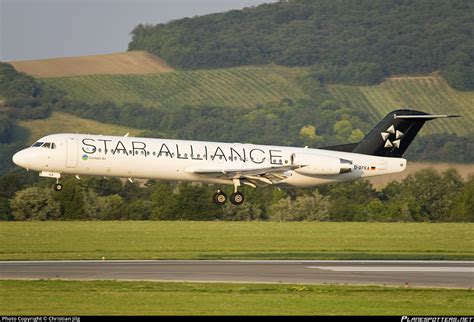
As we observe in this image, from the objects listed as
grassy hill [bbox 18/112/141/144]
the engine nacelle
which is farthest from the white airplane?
grassy hill [bbox 18/112/141/144]

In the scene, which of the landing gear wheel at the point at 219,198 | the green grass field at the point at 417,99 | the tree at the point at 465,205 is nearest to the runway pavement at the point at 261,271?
the landing gear wheel at the point at 219,198

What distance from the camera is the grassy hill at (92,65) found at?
471 feet

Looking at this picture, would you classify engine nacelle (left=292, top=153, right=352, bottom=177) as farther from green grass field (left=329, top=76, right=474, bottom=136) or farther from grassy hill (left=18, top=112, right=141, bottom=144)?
green grass field (left=329, top=76, right=474, bottom=136)

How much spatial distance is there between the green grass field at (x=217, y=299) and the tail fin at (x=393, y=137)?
19.4 meters

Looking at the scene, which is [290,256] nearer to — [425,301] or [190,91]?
[425,301]

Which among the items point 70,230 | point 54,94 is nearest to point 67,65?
→ point 54,94

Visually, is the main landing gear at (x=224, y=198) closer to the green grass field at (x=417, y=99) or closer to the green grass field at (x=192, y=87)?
the green grass field at (x=417, y=99)

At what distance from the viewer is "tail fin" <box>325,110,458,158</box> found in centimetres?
5172

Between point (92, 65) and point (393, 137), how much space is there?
4061 inches

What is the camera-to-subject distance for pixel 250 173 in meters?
46.6

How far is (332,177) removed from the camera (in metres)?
49.6

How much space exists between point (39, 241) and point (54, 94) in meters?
87.2

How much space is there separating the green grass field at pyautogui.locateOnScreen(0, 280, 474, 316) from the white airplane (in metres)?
12.2

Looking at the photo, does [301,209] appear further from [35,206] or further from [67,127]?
[67,127]
